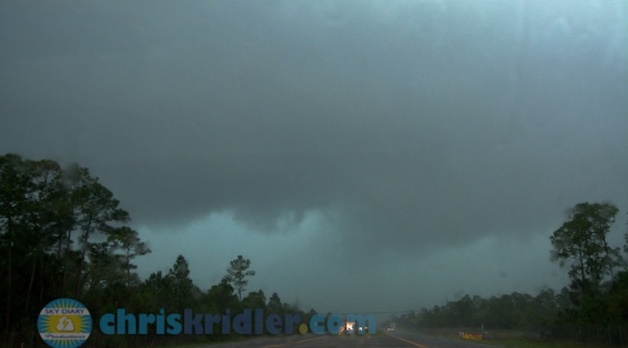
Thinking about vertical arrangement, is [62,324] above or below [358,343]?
above

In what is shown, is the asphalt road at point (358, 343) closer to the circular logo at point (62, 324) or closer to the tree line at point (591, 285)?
the tree line at point (591, 285)

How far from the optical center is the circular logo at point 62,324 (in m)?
20.9

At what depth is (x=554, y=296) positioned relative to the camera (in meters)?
133

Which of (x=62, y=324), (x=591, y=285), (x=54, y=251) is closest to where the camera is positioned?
(x=62, y=324)

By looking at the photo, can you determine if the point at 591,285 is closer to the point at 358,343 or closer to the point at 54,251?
the point at 358,343

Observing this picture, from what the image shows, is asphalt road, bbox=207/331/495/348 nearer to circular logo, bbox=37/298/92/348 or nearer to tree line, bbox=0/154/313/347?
tree line, bbox=0/154/313/347

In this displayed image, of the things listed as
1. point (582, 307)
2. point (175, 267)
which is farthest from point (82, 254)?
point (582, 307)

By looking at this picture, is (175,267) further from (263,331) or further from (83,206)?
(83,206)

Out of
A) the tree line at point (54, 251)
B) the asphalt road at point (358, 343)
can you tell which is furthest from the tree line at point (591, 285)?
the tree line at point (54, 251)

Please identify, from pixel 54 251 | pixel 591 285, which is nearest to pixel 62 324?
pixel 54 251

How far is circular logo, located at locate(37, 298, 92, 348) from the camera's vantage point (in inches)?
824

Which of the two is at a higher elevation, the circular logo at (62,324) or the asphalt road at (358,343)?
the circular logo at (62,324)

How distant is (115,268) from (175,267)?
85.5 ft

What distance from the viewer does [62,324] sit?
21000 millimetres
